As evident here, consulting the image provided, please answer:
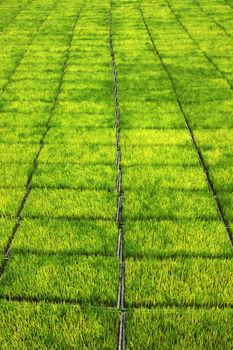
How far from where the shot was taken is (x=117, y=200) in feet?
→ 18.3

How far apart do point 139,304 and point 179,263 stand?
0.77m

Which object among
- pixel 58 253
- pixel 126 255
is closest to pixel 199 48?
pixel 126 255

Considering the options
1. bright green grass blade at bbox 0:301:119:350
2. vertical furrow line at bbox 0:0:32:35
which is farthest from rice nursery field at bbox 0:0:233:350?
vertical furrow line at bbox 0:0:32:35

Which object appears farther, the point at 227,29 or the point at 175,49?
the point at 227,29

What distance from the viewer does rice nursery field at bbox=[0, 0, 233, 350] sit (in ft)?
12.4

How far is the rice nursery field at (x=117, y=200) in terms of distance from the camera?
3.78 meters

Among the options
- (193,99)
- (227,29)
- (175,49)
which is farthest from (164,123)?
(227,29)

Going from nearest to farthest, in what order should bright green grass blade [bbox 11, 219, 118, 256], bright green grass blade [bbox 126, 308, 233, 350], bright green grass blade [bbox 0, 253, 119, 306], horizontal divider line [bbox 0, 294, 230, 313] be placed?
bright green grass blade [bbox 126, 308, 233, 350]
horizontal divider line [bbox 0, 294, 230, 313]
bright green grass blade [bbox 0, 253, 119, 306]
bright green grass blade [bbox 11, 219, 118, 256]

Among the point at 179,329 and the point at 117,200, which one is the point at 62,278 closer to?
the point at 179,329

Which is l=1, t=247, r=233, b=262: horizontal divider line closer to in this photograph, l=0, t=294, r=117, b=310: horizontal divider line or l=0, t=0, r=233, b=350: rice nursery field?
l=0, t=0, r=233, b=350: rice nursery field

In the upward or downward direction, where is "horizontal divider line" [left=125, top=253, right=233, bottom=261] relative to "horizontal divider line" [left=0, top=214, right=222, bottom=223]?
downward

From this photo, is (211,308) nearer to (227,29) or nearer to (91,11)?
(227,29)

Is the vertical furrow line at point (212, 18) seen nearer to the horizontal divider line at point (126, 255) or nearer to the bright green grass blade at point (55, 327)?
the horizontal divider line at point (126, 255)

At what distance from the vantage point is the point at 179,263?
4.42 metres
